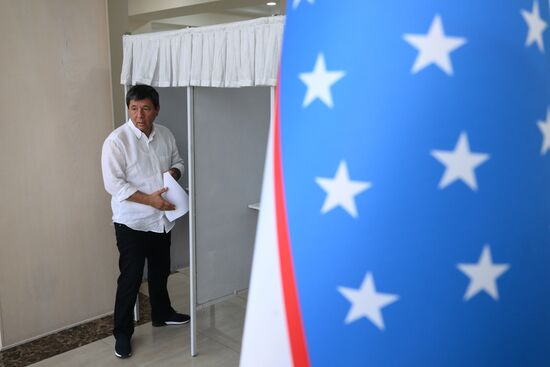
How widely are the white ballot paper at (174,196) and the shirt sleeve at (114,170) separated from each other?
208 millimetres

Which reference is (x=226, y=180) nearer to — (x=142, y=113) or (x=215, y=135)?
(x=215, y=135)

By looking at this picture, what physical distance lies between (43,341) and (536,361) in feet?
10.6

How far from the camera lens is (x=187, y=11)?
7383 mm

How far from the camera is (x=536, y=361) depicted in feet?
2.29

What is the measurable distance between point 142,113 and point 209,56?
0.58 meters

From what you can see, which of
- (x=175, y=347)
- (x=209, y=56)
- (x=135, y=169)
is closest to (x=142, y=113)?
(x=135, y=169)

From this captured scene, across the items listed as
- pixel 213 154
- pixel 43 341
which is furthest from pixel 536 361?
pixel 43 341

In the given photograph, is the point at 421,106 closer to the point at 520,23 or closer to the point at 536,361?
the point at 520,23

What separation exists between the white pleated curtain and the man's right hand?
2.04 ft

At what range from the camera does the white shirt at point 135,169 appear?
292 cm

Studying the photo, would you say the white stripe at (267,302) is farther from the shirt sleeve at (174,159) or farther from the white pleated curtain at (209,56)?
the shirt sleeve at (174,159)

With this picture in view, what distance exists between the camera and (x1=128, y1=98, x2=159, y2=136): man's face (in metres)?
2.97

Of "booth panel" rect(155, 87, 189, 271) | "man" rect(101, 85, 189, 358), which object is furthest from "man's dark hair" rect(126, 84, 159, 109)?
"booth panel" rect(155, 87, 189, 271)

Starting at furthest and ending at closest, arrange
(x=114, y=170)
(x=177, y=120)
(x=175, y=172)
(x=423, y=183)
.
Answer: (x=177, y=120)
(x=175, y=172)
(x=114, y=170)
(x=423, y=183)
